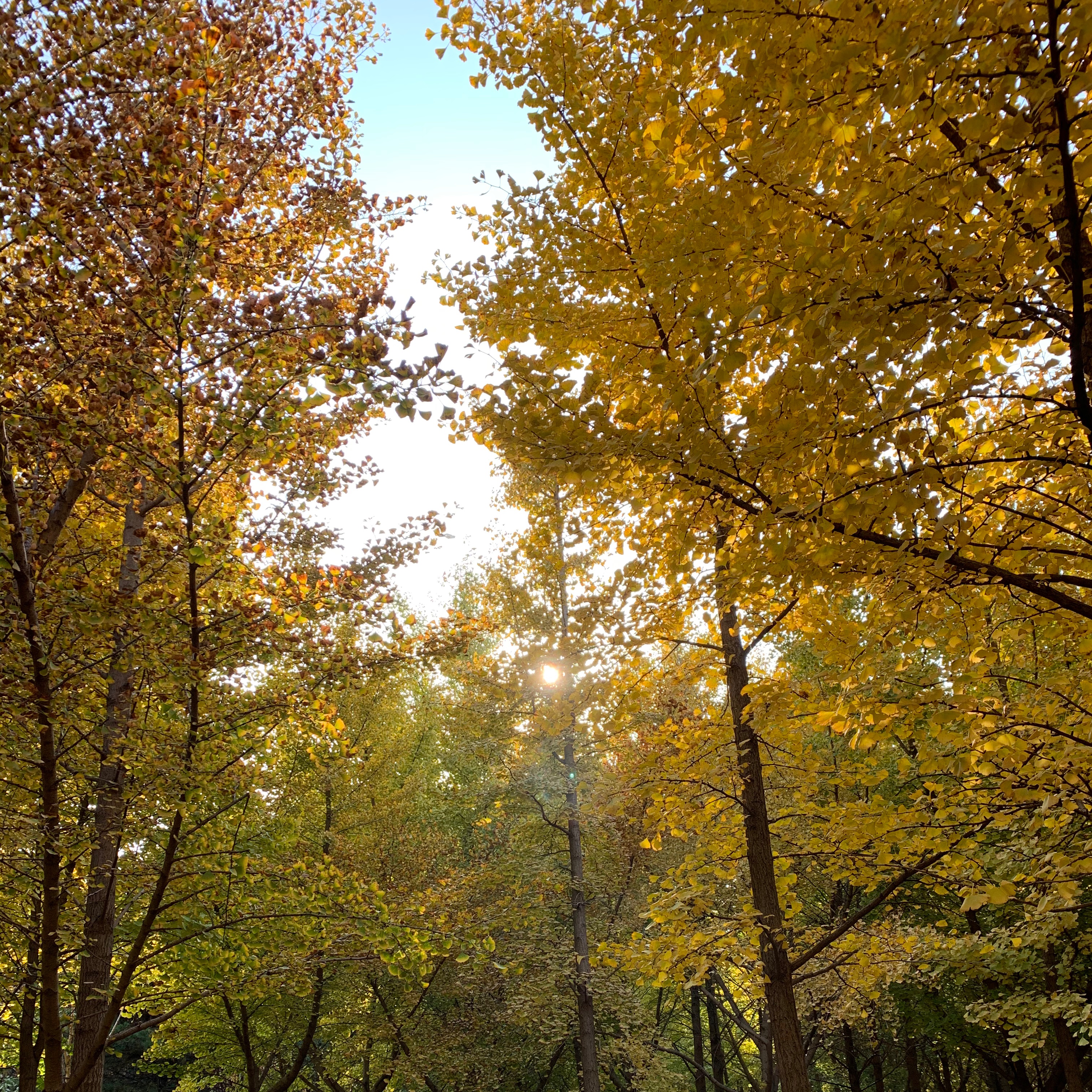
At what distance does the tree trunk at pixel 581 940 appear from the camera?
9.99 metres

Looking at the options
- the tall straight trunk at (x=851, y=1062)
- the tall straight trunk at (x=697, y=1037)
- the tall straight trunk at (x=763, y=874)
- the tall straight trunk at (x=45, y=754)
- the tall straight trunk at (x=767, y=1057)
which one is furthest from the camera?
the tall straight trunk at (x=697, y=1037)

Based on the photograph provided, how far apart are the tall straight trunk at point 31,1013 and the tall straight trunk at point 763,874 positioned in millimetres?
4158

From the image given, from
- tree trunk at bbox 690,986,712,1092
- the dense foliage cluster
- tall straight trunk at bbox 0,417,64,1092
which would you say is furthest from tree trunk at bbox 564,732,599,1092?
tall straight trunk at bbox 0,417,64,1092

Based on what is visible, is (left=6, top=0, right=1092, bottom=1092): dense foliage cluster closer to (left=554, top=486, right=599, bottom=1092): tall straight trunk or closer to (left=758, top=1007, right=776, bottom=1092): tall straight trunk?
(left=554, top=486, right=599, bottom=1092): tall straight trunk


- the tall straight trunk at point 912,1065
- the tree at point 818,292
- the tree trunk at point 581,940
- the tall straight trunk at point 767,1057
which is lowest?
the tall straight trunk at point 912,1065

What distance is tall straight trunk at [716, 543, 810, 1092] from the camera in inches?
182

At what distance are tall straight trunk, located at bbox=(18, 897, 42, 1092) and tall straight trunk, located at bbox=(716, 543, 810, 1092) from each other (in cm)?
416

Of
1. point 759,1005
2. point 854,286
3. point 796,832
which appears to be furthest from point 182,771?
point 759,1005

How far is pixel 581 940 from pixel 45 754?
987 cm

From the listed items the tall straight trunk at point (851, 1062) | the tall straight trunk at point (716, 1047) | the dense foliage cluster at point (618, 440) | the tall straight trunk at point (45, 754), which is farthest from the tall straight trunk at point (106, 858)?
the tall straight trunk at point (851, 1062)

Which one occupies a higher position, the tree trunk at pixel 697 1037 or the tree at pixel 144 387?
the tree at pixel 144 387

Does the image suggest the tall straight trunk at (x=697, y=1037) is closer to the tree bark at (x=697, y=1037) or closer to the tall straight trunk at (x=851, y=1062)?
the tree bark at (x=697, y=1037)

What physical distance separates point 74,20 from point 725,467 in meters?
2.79

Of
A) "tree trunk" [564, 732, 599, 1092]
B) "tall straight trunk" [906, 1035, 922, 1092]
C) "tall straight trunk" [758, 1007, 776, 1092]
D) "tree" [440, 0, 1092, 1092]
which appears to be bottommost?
"tall straight trunk" [906, 1035, 922, 1092]
